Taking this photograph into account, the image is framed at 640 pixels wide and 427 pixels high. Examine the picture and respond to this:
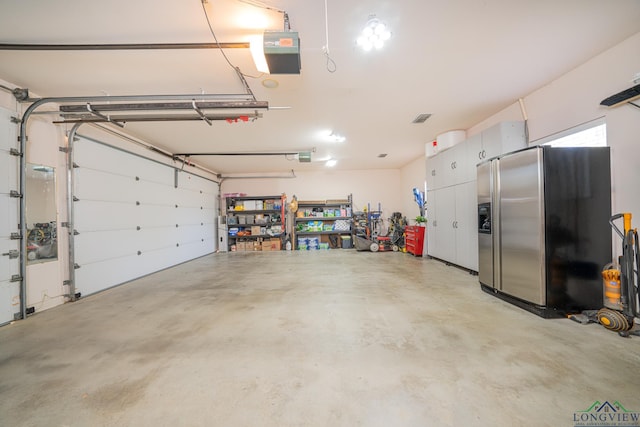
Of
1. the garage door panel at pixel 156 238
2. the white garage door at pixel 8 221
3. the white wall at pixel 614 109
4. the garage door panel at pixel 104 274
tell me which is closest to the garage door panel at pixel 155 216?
the garage door panel at pixel 156 238

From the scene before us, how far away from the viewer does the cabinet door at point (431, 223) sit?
5547 millimetres

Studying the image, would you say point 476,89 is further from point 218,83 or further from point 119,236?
point 119,236

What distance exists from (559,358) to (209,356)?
284cm

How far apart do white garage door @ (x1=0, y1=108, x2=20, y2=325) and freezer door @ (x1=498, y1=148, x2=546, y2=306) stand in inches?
237

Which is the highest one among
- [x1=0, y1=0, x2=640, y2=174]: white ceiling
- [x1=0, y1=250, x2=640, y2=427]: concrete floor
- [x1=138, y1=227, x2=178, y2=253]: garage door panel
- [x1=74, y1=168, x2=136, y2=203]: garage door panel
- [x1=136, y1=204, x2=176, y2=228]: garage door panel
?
[x1=0, y1=0, x2=640, y2=174]: white ceiling

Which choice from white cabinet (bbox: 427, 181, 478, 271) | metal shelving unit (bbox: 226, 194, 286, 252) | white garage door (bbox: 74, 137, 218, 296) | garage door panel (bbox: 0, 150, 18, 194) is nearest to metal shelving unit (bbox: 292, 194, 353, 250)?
metal shelving unit (bbox: 226, 194, 286, 252)

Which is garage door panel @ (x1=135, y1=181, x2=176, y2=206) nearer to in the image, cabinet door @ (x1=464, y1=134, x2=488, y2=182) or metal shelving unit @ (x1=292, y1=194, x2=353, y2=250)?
metal shelving unit @ (x1=292, y1=194, x2=353, y2=250)

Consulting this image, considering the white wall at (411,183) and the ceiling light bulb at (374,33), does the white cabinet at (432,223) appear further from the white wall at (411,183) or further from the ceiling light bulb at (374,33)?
the ceiling light bulb at (374,33)

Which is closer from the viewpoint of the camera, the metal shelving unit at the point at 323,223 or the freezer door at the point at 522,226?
the freezer door at the point at 522,226

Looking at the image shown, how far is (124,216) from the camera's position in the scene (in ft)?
14.1

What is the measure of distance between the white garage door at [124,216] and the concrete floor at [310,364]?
90 centimetres

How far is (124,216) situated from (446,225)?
657 centimetres

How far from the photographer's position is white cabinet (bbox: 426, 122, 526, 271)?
3568 millimetres

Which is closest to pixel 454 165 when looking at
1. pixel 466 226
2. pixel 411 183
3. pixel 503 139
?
pixel 503 139
